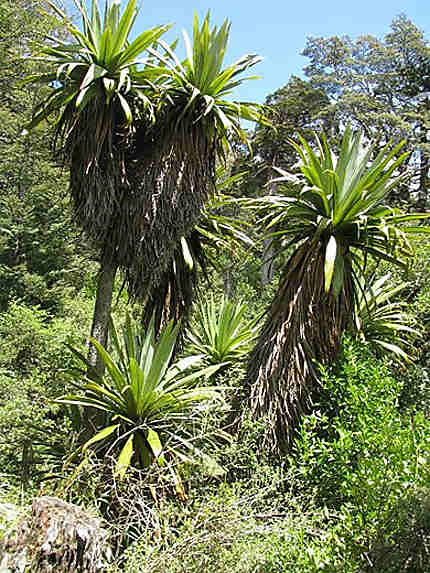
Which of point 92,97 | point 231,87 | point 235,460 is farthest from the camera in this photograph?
point 231,87

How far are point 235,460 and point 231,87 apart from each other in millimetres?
3221

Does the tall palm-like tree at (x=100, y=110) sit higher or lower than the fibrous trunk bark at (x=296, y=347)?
higher

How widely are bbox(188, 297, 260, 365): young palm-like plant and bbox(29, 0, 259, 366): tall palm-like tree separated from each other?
1.37 metres

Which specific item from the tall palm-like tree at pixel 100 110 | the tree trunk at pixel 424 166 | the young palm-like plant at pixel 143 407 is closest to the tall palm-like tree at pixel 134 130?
the tall palm-like tree at pixel 100 110

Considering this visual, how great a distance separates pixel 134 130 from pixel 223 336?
2477mm

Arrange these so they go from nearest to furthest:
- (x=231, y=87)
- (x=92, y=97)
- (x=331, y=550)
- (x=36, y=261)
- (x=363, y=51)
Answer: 1. (x=331, y=550)
2. (x=92, y=97)
3. (x=231, y=87)
4. (x=36, y=261)
5. (x=363, y=51)

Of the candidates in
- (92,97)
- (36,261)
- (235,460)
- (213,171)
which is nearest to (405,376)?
(235,460)

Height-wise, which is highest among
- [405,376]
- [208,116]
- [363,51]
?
[363,51]

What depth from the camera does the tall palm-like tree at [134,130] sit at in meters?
4.46

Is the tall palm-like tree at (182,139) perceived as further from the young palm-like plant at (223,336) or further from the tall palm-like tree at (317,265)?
the young palm-like plant at (223,336)

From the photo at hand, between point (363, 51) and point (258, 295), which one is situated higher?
point (363, 51)

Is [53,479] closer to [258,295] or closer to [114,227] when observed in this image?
[114,227]

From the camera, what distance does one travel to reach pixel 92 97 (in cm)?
448

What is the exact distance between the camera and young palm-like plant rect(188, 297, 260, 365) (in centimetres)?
600
